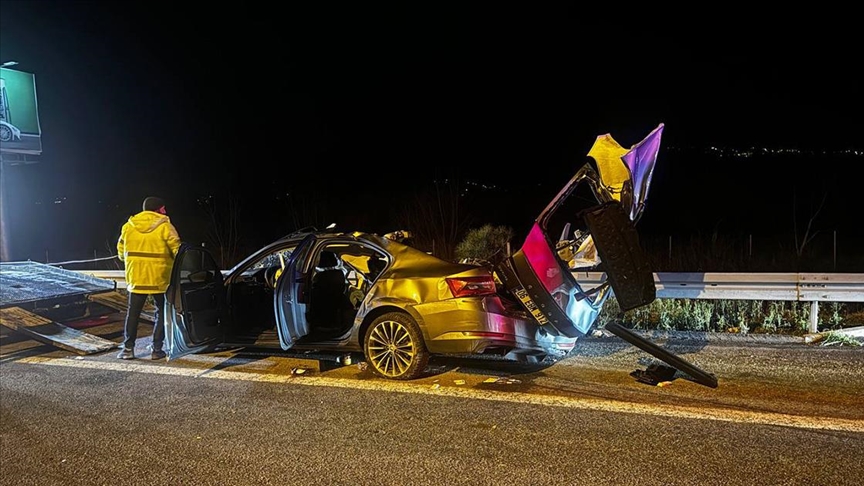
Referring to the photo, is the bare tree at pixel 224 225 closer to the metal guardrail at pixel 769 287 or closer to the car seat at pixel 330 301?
the car seat at pixel 330 301

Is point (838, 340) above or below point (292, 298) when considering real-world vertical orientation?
below

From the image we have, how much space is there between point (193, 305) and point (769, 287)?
21.5 feet

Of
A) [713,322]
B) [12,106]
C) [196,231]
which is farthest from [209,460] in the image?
[196,231]

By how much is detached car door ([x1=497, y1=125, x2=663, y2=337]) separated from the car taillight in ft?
0.50

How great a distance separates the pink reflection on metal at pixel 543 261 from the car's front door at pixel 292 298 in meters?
2.29

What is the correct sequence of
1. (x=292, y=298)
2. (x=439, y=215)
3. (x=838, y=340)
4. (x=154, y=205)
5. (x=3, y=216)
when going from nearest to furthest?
(x=292, y=298)
(x=838, y=340)
(x=154, y=205)
(x=3, y=216)
(x=439, y=215)

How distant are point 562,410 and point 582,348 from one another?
2137 mm

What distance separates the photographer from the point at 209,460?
380 cm

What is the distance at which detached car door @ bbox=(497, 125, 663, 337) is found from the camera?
15.4 feet

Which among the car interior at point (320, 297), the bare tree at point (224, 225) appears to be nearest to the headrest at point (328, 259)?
the car interior at point (320, 297)

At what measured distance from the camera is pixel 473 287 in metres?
5.11

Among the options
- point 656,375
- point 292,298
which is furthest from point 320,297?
point 656,375

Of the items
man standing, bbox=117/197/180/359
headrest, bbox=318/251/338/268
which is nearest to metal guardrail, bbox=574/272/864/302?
headrest, bbox=318/251/338/268

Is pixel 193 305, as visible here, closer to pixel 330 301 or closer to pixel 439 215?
pixel 330 301
